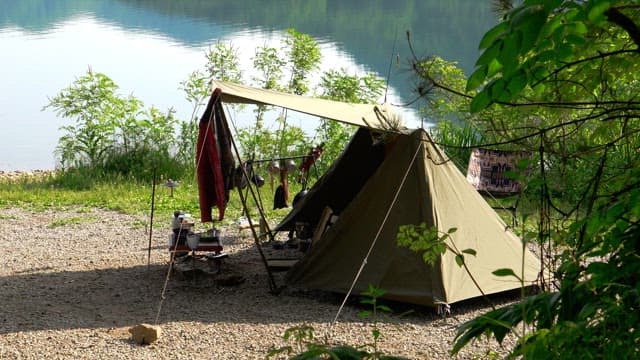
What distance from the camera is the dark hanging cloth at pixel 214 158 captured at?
582 centimetres

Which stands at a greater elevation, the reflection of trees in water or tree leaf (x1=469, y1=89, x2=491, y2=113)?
the reflection of trees in water

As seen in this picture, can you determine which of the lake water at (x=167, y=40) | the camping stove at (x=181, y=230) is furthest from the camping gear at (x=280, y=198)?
the lake water at (x=167, y=40)

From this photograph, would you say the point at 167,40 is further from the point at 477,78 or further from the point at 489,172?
the point at 477,78

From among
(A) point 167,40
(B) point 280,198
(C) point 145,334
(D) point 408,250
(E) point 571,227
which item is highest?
(A) point 167,40

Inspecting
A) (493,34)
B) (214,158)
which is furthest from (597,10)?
(214,158)

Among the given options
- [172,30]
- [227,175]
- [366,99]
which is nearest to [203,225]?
[227,175]

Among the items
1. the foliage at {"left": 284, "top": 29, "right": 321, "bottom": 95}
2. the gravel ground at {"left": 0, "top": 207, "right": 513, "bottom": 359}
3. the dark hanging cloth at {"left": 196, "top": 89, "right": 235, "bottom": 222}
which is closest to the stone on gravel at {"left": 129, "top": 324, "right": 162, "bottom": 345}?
the gravel ground at {"left": 0, "top": 207, "right": 513, "bottom": 359}

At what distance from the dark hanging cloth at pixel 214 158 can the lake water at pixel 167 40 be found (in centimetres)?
757

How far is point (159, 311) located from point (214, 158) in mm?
982

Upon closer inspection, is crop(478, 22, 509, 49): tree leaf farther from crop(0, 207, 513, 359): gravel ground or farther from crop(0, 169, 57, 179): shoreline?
crop(0, 169, 57, 179): shoreline

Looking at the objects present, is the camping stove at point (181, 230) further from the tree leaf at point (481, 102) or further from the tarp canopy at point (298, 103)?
the tree leaf at point (481, 102)

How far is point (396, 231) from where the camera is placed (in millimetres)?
5754

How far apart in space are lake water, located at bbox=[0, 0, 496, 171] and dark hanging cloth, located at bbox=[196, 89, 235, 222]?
7566 millimetres

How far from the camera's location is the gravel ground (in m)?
4.98
